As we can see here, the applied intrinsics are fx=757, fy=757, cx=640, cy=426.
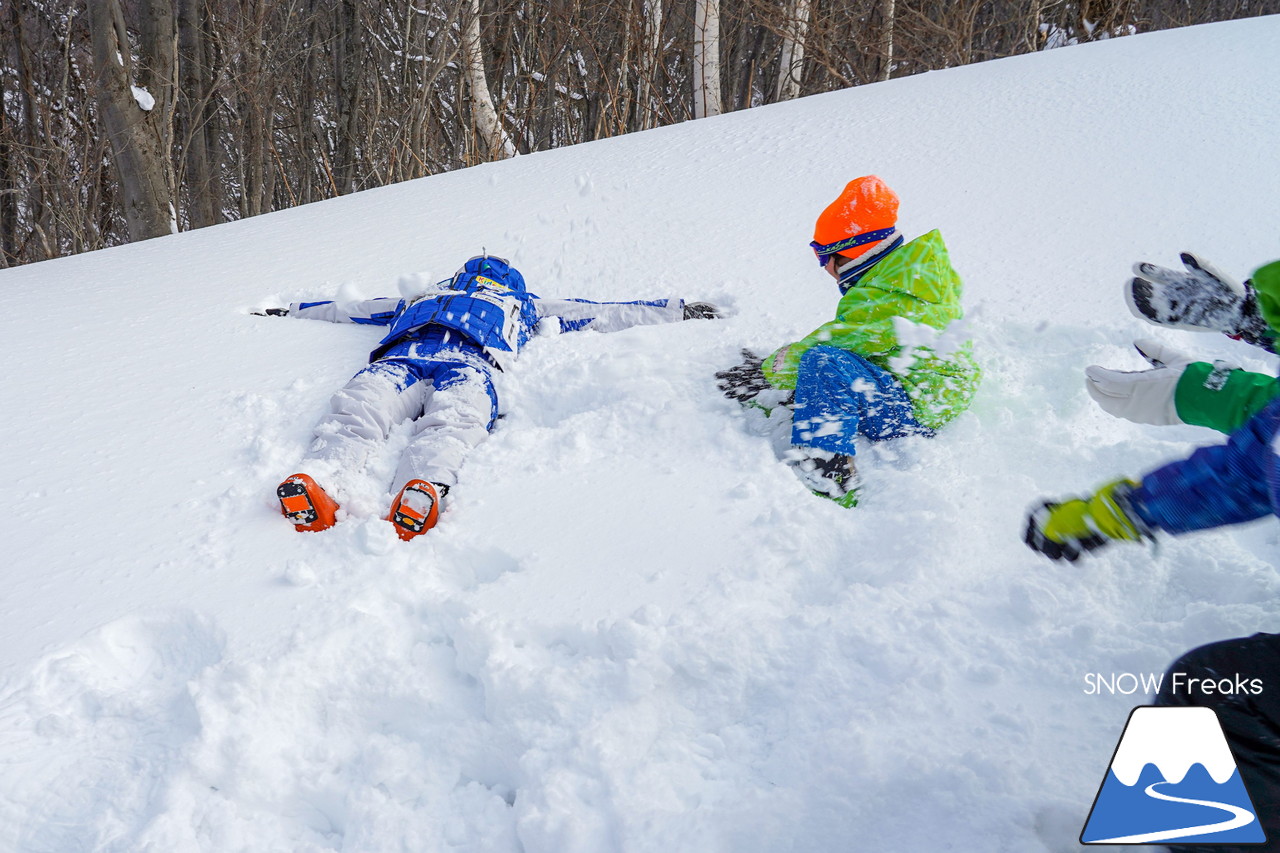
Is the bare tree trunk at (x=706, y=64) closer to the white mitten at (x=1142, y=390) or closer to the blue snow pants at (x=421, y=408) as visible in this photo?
the blue snow pants at (x=421, y=408)

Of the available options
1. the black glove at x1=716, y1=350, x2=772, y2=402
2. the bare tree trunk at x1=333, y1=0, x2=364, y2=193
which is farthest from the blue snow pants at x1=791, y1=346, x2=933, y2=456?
the bare tree trunk at x1=333, y1=0, x2=364, y2=193

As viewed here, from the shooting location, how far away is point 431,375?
2539mm

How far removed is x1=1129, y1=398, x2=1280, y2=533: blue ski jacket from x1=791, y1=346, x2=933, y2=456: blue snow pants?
2.63ft

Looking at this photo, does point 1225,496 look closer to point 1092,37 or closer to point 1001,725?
point 1001,725

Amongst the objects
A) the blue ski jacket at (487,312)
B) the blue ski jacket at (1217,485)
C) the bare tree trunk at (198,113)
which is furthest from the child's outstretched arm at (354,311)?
the bare tree trunk at (198,113)

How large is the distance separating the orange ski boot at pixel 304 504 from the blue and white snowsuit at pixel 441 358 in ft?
0.60

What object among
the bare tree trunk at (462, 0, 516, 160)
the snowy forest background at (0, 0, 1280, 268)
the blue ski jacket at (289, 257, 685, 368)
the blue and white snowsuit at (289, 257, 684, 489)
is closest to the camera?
the blue and white snowsuit at (289, 257, 684, 489)

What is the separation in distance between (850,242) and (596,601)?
142 centimetres

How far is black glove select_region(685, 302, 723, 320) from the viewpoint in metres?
2.88

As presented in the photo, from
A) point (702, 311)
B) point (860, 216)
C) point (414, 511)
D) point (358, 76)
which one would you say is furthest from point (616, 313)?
point (358, 76)

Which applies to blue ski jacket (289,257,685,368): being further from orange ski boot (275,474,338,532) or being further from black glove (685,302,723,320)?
orange ski boot (275,474,338,532)

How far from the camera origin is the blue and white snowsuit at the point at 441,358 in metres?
2.07

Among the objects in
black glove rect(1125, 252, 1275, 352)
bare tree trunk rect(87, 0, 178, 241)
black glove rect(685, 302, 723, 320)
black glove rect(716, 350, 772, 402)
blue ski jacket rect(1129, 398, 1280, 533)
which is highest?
bare tree trunk rect(87, 0, 178, 241)

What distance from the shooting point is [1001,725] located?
4.06 feet
